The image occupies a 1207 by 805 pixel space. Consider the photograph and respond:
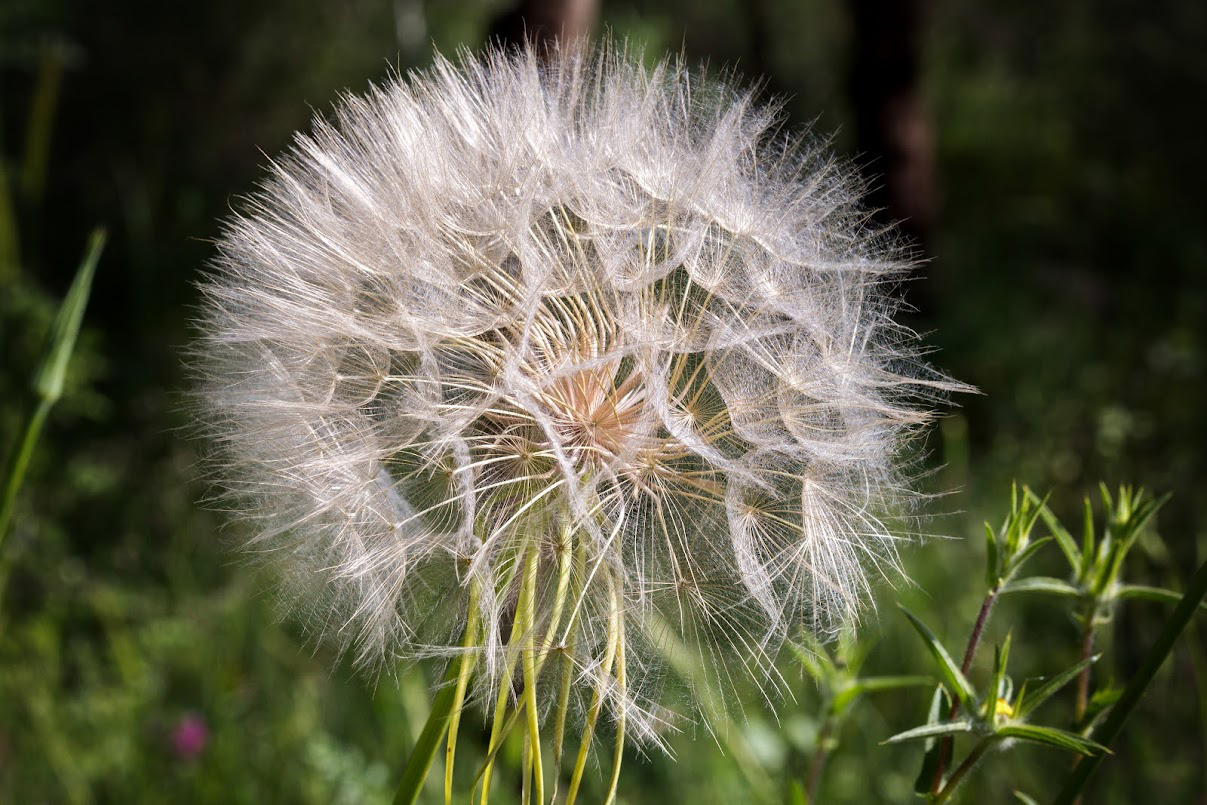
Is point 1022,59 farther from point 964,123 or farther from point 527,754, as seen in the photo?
point 527,754

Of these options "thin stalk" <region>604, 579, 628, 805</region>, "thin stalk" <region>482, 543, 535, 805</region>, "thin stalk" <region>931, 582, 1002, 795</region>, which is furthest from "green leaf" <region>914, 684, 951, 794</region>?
"thin stalk" <region>482, 543, 535, 805</region>

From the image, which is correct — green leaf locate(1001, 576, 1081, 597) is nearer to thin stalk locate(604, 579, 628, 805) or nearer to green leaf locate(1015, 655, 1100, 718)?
green leaf locate(1015, 655, 1100, 718)

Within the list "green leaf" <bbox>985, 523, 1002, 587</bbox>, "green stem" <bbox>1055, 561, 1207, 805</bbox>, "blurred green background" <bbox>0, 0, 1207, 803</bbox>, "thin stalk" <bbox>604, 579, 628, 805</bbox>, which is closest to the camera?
"green stem" <bbox>1055, 561, 1207, 805</bbox>

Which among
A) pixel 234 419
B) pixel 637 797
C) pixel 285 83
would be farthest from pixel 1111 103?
pixel 234 419

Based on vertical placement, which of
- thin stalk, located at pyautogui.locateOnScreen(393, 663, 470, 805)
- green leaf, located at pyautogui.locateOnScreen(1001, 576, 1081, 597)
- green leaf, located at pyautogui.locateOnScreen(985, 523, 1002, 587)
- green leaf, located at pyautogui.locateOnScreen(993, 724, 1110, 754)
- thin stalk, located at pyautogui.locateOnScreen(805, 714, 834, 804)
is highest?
thin stalk, located at pyautogui.locateOnScreen(393, 663, 470, 805)

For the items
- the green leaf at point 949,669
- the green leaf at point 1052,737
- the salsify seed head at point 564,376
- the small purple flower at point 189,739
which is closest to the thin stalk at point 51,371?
the salsify seed head at point 564,376

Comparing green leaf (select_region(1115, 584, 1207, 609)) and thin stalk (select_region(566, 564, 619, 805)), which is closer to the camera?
green leaf (select_region(1115, 584, 1207, 609))

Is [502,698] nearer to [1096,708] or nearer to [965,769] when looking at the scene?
[965,769]
